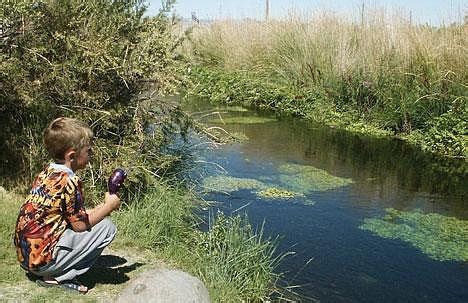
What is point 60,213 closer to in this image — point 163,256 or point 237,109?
point 163,256

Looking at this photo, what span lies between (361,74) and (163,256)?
24.7 ft

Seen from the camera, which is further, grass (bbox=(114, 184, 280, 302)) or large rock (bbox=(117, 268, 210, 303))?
grass (bbox=(114, 184, 280, 302))

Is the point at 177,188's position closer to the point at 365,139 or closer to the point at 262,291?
the point at 262,291

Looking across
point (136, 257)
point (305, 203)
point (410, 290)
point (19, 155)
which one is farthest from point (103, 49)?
point (410, 290)

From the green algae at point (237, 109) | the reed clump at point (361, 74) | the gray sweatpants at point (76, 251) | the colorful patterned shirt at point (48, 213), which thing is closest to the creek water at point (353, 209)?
the reed clump at point (361, 74)

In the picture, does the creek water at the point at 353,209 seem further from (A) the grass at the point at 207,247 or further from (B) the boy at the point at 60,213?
(B) the boy at the point at 60,213

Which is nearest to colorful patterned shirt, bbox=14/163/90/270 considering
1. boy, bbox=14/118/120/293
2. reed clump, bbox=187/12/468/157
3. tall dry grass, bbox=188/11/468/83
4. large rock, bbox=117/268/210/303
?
boy, bbox=14/118/120/293

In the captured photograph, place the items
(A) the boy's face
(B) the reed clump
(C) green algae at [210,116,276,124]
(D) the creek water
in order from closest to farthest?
(A) the boy's face
(D) the creek water
(B) the reed clump
(C) green algae at [210,116,276,124]

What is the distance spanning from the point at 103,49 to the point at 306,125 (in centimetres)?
584

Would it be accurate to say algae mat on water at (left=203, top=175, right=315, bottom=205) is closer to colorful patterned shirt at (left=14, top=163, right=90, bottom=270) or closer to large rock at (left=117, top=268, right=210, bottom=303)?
large rock at (left=117, top=268, right=210, bottom=303)

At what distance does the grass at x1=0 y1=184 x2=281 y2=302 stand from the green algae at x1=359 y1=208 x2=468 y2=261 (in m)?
1.32

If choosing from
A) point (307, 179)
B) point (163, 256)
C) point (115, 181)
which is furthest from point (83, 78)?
point (307, 179)

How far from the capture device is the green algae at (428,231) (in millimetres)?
5266

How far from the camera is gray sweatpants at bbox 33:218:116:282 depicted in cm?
324
